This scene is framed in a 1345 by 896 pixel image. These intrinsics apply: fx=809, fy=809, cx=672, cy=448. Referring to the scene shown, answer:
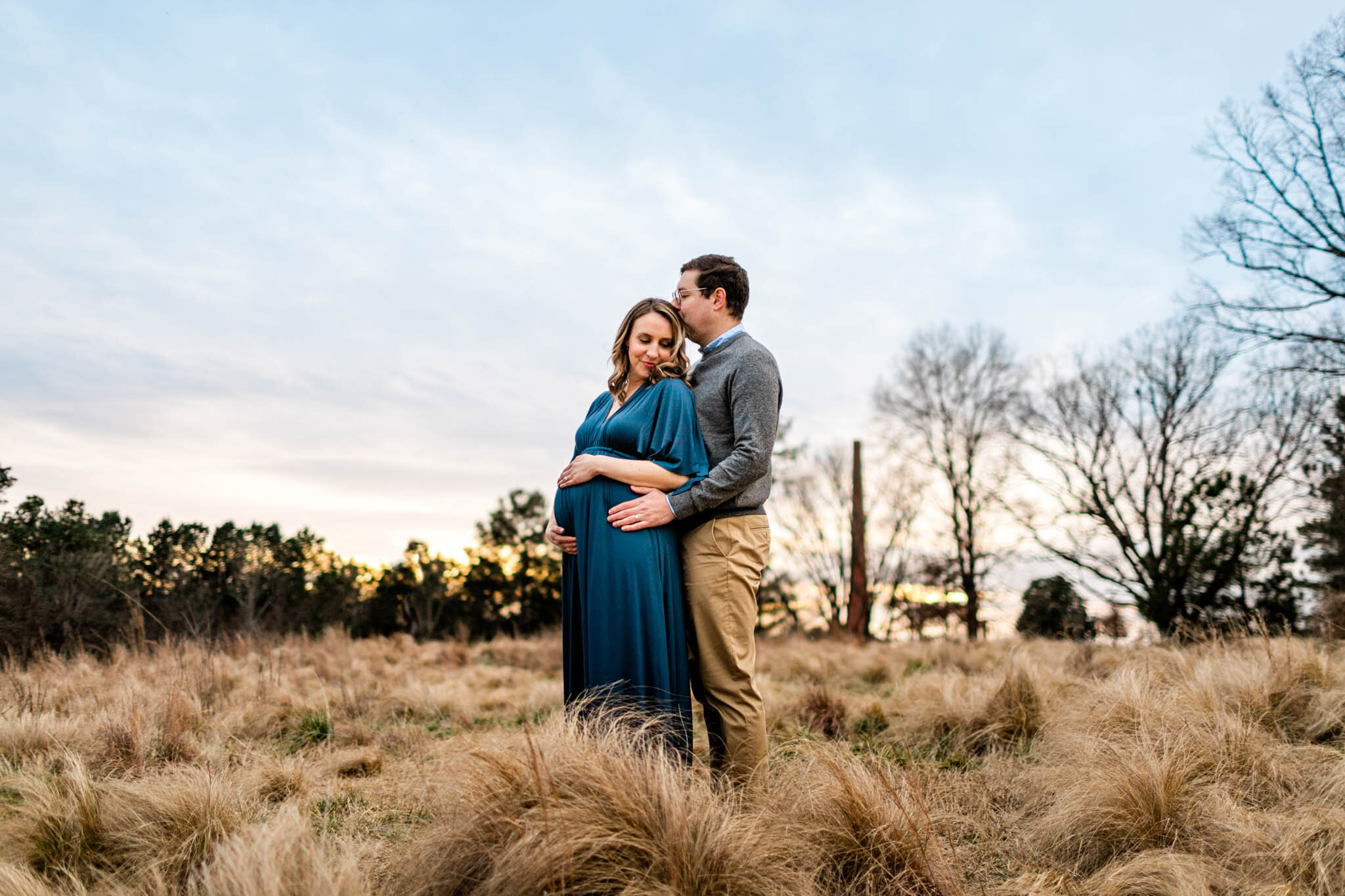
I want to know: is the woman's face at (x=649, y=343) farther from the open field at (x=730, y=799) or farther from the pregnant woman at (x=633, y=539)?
the open field at (x=730, y=799)

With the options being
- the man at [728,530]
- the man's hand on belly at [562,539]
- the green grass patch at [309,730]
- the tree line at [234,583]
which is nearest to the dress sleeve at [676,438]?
the man at [728,530]

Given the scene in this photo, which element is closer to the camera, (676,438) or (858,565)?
(676,438)

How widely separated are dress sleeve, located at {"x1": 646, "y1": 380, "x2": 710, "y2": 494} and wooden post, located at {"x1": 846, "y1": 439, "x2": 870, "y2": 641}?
18.2m

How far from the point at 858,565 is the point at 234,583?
14199 millimetres

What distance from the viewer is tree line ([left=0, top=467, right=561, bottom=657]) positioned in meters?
8.06

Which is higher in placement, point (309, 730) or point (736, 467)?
point (736, 467)

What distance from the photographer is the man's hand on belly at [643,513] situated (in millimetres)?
3211

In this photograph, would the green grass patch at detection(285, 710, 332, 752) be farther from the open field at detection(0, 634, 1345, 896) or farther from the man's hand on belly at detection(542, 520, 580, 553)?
the man's hand on belly at detection(542, 520, 580, 553)

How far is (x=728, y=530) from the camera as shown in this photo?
340 centimetres

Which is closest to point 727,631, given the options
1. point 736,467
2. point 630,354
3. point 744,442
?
point 736,467

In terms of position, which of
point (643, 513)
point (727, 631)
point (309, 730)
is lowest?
point (309, 730)

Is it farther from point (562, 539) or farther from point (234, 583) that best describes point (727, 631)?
point (234, 583)

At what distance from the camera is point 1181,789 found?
3012 millimetres

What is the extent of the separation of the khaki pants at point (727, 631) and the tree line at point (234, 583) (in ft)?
15.9
